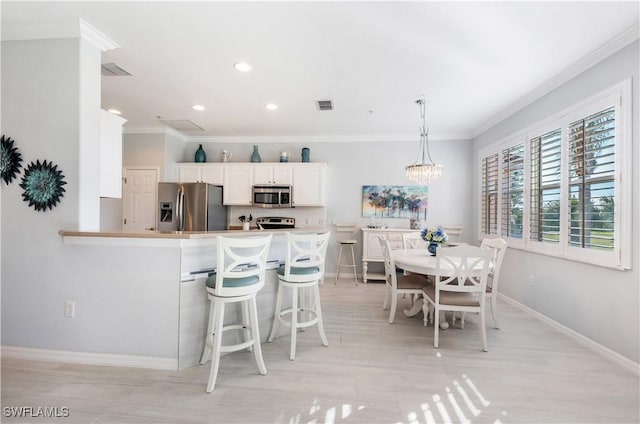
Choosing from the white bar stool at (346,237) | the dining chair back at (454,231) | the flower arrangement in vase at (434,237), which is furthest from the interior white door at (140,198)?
the dining chair back at (454,231)

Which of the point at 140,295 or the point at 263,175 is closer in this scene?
the point at 140,295

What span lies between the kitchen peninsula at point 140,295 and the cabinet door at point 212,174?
3184 millimetres

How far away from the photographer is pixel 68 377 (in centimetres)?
207

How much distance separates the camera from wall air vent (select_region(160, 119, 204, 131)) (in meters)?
4.66

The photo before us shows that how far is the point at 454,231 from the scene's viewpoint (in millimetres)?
5191

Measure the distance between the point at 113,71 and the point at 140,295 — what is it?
2368 mm

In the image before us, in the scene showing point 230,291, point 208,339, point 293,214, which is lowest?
point 208,339

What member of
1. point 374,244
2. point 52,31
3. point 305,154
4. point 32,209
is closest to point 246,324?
point 32,209

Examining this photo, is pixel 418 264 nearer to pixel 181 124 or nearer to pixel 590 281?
pixel 590 281

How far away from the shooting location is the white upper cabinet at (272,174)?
17.3ft

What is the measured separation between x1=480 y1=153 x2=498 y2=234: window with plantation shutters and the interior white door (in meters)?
5.62

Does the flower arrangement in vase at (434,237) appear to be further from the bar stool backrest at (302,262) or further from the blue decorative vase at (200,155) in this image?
the blue decorative vase at (200,155)

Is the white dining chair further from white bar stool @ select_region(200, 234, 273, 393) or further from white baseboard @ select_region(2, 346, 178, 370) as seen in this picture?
white baseboard @ select_region(2, 346, 178, 370)

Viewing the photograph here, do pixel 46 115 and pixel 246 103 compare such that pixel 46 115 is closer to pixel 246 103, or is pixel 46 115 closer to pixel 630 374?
pixel 246 103
